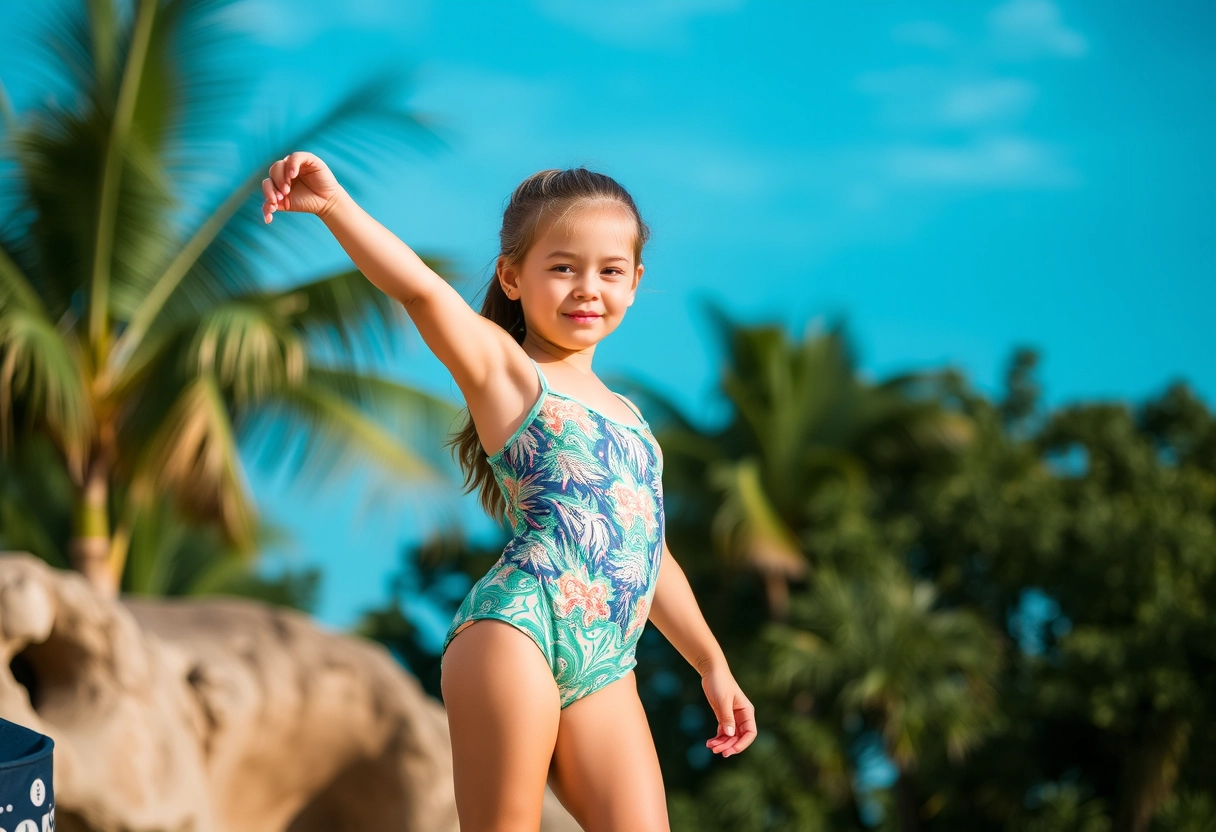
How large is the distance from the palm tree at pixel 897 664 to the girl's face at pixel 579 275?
12980 mm

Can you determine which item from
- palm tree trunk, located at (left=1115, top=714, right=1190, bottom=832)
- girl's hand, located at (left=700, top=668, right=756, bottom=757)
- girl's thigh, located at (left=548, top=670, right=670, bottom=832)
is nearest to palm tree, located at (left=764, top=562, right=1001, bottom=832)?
palm tree trunk, located at (left=1115, top=714, right=1190, bottom=832)

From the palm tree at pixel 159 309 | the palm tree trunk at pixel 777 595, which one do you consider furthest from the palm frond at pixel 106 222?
the palm tree trunk at pixel 777 595

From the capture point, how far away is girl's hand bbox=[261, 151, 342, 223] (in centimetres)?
222

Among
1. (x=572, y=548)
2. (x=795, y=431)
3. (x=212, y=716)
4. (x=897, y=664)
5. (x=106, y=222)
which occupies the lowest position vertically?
(x=897, y=664)

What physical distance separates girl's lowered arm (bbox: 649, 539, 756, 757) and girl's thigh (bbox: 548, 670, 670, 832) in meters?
0.28

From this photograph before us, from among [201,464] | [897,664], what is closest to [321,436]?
[201,464]

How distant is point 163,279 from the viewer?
33.0ft

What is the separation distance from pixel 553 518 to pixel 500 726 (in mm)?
366

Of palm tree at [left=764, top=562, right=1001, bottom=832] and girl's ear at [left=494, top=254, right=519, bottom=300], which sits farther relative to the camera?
palm tree at [left=764, top=562, right=1001, bottom=832]

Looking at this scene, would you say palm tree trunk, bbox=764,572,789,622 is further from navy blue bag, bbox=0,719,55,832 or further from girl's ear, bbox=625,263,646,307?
navy blue bag, bbox=0,719,55,832

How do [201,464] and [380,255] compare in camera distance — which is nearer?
[380,255]

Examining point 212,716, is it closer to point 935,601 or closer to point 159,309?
point 159,309

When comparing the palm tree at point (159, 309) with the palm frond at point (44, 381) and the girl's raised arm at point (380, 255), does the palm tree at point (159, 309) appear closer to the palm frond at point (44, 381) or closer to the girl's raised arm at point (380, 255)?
the palm frond at point (44, 381)

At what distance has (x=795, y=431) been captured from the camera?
58.2 ft
